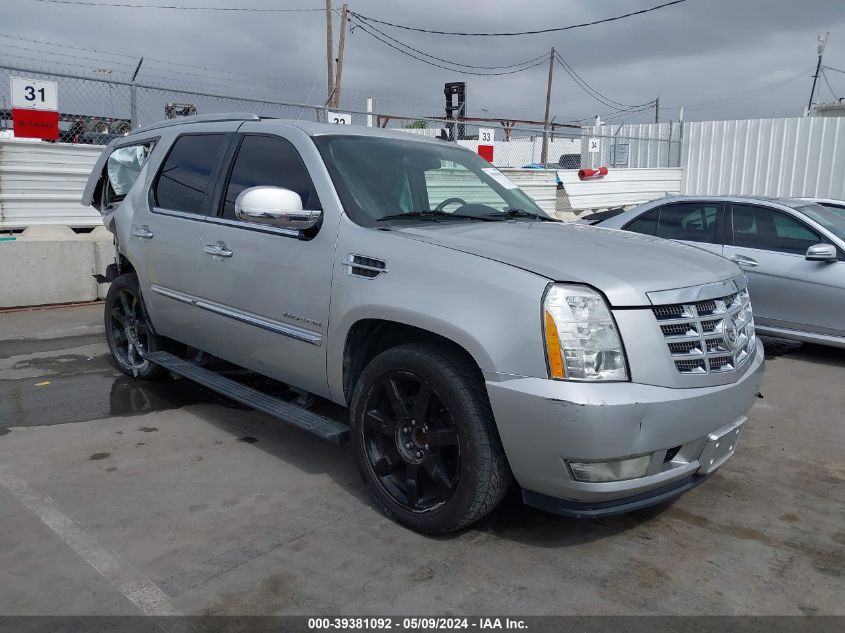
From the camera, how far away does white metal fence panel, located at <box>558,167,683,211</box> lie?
16.7 metres

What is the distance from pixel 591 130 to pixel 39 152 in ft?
49.6

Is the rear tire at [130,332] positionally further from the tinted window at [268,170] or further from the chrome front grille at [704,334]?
the chrome front grille at [704,334]

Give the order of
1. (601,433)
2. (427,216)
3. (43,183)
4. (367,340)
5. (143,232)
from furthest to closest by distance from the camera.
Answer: (43,183) < (143,232) < (427,216) < (367,340) < (601,433)

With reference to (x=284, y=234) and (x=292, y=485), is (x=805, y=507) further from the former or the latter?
(x=284, y=234)

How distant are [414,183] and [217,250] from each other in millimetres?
1238

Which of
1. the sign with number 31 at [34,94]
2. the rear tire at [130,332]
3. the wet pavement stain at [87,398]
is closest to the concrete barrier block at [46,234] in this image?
the sign with number 31 at [34,94]

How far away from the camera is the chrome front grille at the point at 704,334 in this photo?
10.0ft

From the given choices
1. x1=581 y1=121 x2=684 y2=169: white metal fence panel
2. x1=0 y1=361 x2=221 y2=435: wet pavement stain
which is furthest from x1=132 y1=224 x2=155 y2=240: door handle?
x1=581 y1=121 x2=684 y2=169: white metal fence panel

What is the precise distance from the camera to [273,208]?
362cm

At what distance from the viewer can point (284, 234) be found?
13.1ft

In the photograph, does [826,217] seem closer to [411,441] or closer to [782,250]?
[782,250]

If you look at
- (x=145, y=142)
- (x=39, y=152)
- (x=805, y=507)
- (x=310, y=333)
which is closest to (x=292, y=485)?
(x=310, y=333)

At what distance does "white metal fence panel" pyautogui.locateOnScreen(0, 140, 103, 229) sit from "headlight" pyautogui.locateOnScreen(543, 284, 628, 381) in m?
8.59

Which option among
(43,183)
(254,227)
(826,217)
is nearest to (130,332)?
(254,227)
